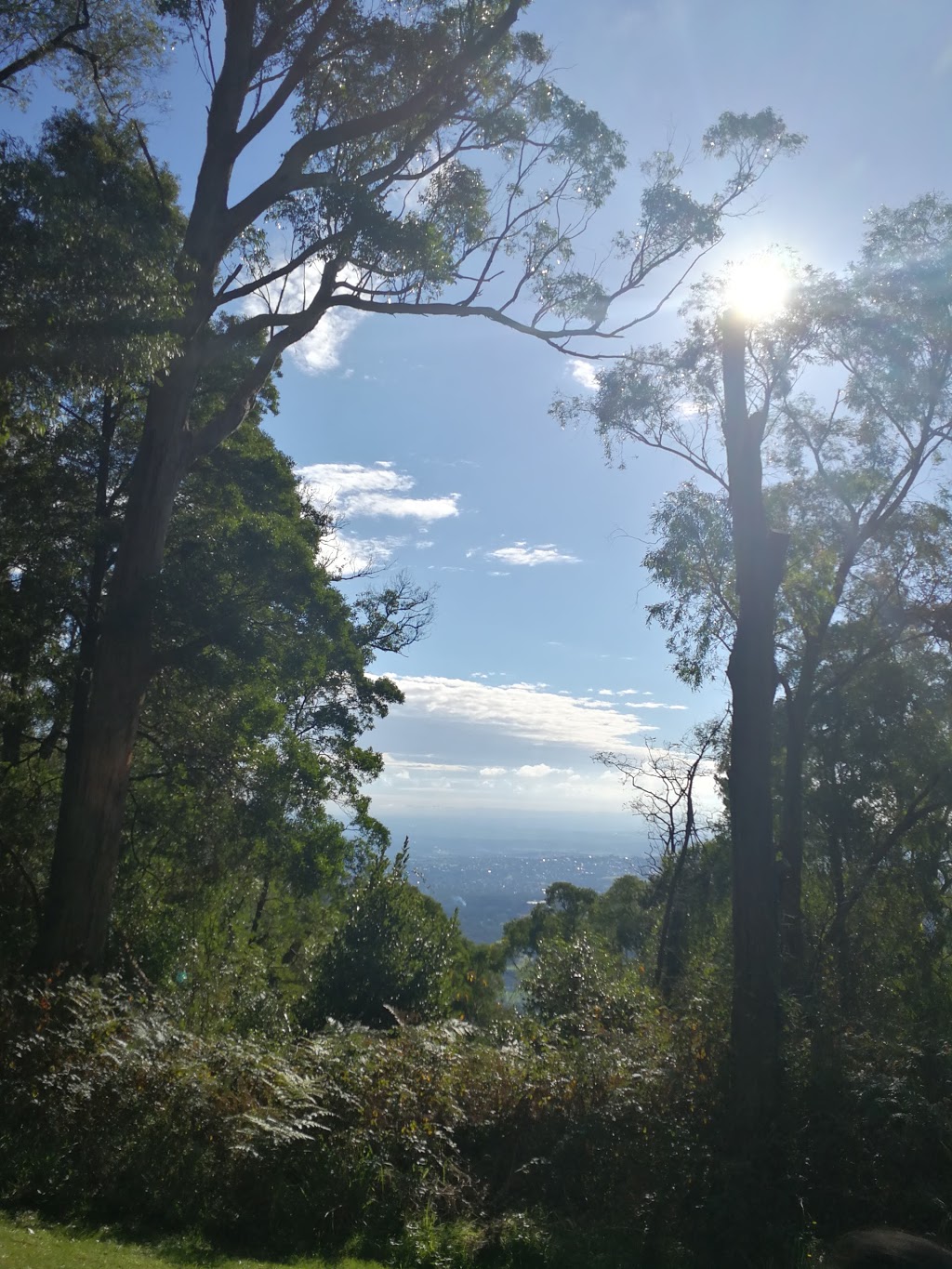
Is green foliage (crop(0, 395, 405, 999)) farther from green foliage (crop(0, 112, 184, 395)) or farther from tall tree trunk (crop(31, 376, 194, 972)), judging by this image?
green foliage (crop(0, 112, 184, 395))

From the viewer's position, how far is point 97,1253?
5.14 meters

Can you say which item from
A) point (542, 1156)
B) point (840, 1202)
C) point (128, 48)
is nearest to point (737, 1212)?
point (840, 1202)

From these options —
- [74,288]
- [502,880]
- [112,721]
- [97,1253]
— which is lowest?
[502,880]

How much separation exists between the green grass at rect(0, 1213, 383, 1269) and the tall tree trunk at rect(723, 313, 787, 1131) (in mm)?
3274

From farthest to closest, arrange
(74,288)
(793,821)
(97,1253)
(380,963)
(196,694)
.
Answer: (793,821)
(380,963)
(196,694)
(74,288)
(97,1253)

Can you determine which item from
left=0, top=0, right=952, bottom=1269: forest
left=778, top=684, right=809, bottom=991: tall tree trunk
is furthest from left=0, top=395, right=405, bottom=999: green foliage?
left=778, top=684, right=809, bottom=991: tall tree trunk

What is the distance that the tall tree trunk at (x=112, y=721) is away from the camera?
9312 mm

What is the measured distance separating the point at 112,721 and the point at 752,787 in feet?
21.5

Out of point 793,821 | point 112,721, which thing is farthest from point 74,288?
point 793,821

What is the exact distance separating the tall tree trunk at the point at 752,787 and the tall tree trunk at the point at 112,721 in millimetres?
6254

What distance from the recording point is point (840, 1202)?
6211 millimetres

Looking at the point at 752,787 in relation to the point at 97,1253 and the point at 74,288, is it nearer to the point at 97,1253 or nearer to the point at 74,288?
the point at 97,1253

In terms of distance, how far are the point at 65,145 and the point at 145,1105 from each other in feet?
36.7

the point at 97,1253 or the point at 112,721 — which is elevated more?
the point at 112,721
